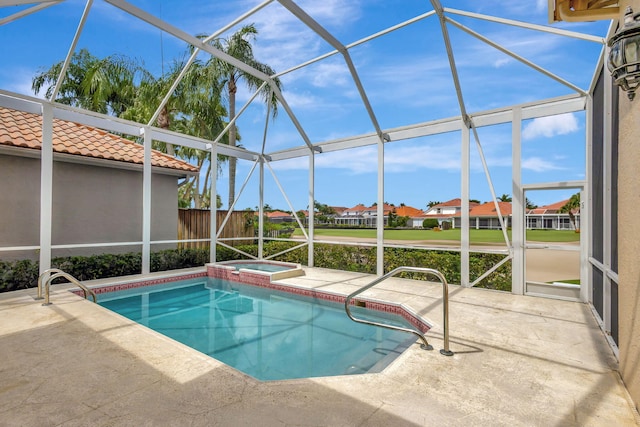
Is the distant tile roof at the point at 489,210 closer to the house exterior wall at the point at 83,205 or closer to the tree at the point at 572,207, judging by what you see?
the tree at the point at 572,207

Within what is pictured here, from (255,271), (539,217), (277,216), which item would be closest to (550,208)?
(539,217)

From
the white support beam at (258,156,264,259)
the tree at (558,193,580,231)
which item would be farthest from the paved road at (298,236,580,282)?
the white support beam at (258,156,264,259)

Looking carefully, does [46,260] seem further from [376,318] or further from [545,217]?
[545,217]

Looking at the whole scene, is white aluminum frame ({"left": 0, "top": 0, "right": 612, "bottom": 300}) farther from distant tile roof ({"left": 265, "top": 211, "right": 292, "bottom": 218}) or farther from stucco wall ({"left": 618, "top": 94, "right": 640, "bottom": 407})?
distant tile roof ({"left": 265, "top": 211, "right": 292, "bottom": 218})

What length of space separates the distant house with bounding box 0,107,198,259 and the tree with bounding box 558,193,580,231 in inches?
398

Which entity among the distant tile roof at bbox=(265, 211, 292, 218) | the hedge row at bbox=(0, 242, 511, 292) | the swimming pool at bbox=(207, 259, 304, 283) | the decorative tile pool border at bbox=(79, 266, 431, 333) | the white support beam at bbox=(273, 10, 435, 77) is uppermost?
the white support beam at bbox=(273, 10, 435, 77)

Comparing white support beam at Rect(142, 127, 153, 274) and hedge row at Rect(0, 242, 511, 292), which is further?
white support beam at Rect(142, 127, 153, 274)

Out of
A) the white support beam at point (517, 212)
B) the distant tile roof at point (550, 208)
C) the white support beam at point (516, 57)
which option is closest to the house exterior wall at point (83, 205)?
the white support beam at point (516, 57)

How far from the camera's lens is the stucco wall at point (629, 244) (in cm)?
229

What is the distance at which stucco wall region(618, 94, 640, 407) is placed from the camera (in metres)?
2.29

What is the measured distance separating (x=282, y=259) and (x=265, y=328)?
5537 millimetres

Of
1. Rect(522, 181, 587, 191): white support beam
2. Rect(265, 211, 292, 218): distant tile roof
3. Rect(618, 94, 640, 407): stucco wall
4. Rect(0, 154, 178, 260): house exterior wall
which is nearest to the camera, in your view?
Rect(618, 94, 640, 407): stucco wall

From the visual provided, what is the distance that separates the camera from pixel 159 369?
2.98 meters

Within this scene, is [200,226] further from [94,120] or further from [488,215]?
[488,215]
